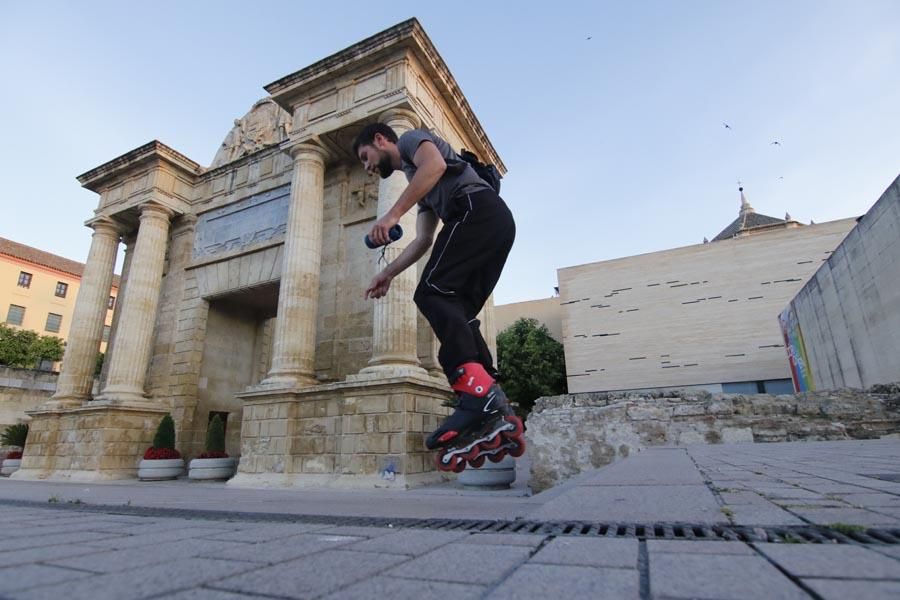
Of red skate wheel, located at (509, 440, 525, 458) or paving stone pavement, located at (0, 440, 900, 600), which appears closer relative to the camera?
paving stone pavement, located at (0, 440, 900, 600)

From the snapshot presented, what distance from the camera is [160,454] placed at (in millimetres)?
11305

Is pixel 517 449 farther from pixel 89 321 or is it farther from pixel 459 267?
pixel 89 321

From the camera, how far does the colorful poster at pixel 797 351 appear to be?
17733 millimetres

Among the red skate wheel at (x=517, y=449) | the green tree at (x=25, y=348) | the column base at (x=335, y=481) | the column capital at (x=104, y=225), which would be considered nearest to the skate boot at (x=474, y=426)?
the red skate wheel at (x=517, y=449)

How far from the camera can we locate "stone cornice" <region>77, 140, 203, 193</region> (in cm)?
1439

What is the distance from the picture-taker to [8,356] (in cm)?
3259

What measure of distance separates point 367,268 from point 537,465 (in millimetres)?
6994

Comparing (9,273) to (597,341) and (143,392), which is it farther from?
(597,341)

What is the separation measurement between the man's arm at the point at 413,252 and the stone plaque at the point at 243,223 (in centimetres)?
1064

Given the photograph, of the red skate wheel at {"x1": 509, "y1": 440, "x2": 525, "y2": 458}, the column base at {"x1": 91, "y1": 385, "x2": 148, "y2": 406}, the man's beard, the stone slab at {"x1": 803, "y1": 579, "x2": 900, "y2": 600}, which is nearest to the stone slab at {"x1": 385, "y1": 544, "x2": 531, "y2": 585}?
the stone slab at {"x1": 803, "y1": 579, "x2": 900, "y2": 600}

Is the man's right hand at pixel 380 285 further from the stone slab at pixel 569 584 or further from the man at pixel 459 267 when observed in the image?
the stone slab at pixel 569 584

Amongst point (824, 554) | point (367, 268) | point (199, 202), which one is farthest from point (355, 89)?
point (824, 554)

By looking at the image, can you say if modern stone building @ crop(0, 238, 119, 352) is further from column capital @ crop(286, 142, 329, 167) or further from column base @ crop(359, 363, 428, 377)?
column base @ crop(359, 363, 428, 377)

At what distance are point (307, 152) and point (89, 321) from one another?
8.94 metres
